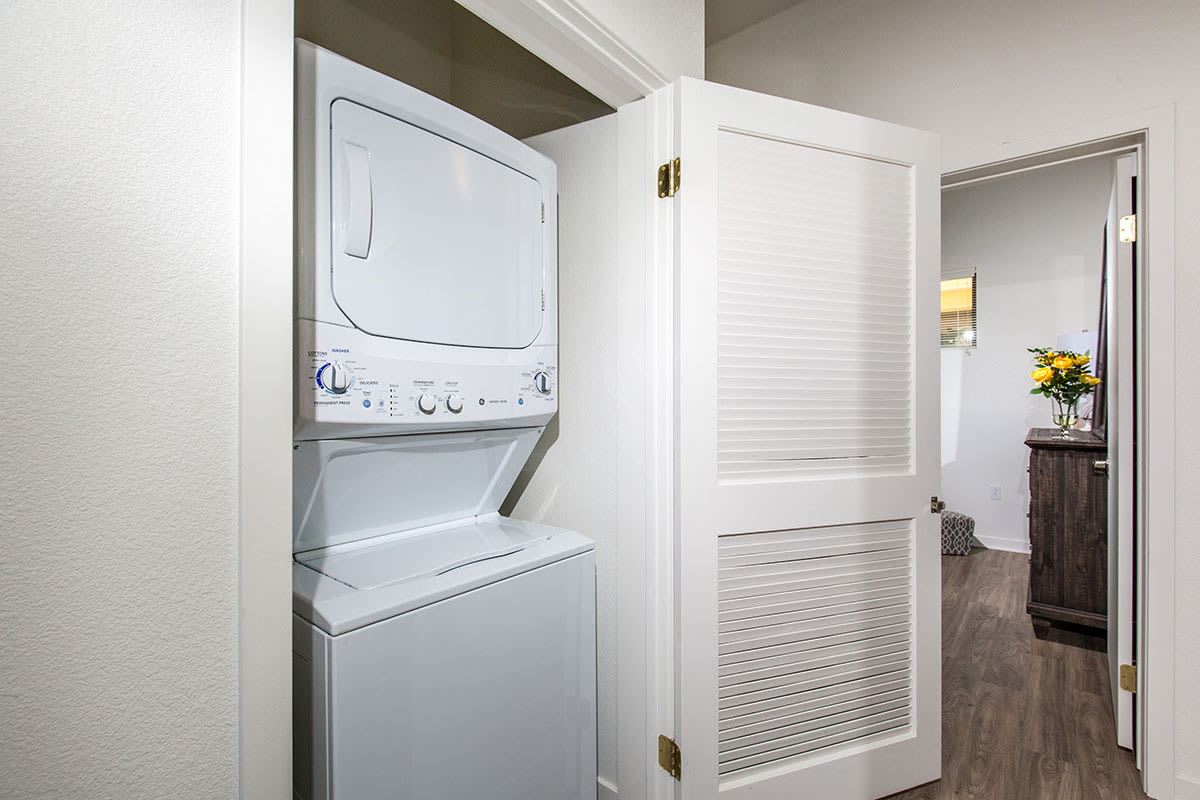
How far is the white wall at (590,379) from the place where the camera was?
1.65m

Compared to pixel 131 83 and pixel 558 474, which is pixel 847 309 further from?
pixel 131 83

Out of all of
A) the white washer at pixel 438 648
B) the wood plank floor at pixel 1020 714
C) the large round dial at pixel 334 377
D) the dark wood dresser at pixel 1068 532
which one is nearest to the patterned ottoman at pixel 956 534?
the wood plank floor at pixel 1020 714

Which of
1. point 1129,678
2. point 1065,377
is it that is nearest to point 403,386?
point 1129,678

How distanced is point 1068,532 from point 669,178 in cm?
278

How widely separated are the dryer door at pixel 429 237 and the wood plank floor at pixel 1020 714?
75.0 inches

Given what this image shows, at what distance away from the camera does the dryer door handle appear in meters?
1.08

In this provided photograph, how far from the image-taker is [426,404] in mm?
1207

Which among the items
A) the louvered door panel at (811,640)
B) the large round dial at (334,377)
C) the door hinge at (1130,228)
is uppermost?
the door hinge at (1130,228)

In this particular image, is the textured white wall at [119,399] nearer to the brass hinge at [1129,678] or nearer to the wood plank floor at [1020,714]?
the wood plank floor at [1020,714]

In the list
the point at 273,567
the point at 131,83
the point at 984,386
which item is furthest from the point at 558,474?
the point at 984,386

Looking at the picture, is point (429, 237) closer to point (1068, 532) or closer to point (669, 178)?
point (669, 178)

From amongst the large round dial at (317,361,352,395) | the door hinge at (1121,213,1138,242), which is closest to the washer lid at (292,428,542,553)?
the large round dial at (317,361,352,395)

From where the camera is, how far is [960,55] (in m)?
2.00

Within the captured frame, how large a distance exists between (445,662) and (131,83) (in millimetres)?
987
